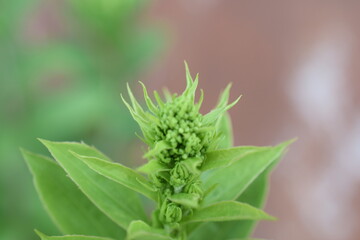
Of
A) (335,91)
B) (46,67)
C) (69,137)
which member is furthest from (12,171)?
(335,91)

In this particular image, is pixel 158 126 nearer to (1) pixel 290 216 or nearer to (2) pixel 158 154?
(2) pixel 158 154

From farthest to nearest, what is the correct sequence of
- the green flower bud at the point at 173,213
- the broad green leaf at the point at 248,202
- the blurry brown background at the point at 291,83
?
the blurry brown background at the point at 291,83 → the broad green leaf at the point at 248,202 → the green flower bud at the point at 173,213

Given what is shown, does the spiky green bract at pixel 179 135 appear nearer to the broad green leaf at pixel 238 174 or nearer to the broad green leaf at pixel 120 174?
the broad green leaf at pixel 120 174

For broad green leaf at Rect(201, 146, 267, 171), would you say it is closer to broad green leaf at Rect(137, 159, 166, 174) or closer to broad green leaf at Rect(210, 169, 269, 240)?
broad green leaf at Rect(137, 159, 166, 174)

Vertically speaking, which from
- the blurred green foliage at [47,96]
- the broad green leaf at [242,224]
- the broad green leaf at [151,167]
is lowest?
the broad green leaf at [242,224]

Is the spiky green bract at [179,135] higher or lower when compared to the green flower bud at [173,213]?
higher

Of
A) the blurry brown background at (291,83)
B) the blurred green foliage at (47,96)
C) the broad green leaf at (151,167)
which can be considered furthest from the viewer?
the blurry brown background at (291,83)

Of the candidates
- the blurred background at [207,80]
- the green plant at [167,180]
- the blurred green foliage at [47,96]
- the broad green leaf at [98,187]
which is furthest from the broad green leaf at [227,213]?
the blurred green foliage at [47,96]
